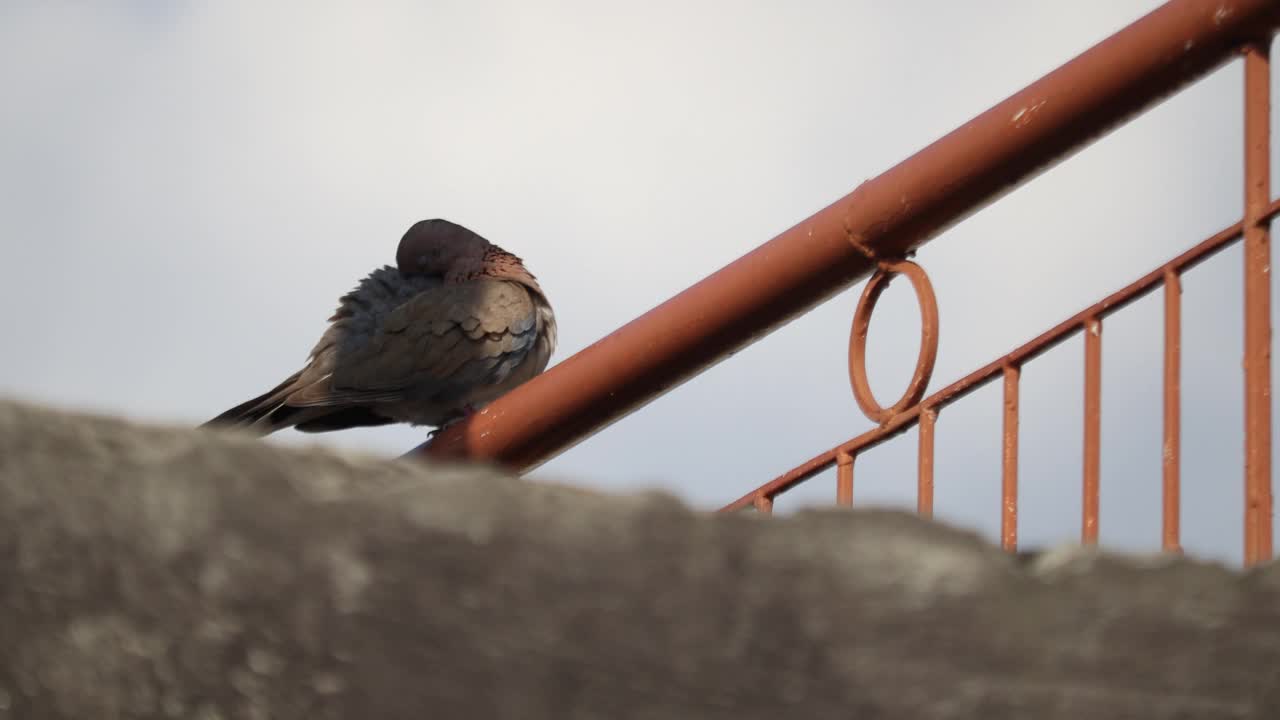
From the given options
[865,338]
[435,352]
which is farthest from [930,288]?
[435,352]

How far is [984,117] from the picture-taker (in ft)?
8.04

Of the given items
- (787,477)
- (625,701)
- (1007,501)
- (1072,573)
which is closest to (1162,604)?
(1072,573)

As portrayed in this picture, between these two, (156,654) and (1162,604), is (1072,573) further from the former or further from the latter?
(156,654)

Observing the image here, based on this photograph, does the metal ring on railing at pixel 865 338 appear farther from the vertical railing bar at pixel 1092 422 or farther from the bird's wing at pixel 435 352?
the bird's wing at pixel 435 352

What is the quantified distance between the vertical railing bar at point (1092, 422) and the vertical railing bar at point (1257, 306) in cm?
28

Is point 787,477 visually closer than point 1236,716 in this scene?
No

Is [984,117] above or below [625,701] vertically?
above

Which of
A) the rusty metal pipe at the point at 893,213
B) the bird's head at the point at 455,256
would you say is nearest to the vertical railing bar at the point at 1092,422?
the rusty metal pipe at the point at 893,213

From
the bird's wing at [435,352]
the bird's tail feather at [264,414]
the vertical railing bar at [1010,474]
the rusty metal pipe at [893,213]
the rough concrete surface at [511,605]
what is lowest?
the rough concrete surface at [511,605]

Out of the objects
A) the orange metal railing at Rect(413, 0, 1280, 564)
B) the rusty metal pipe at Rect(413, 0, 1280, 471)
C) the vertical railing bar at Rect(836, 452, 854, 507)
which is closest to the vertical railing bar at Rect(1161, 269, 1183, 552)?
the orange metal railing at Rect(413, 0, 1280, 564)

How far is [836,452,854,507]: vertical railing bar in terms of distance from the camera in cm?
274

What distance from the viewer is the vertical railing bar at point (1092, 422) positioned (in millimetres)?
2355

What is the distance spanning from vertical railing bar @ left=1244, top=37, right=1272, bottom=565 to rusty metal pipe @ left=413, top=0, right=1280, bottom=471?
8 centimetres

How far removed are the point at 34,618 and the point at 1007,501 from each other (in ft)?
5.39
